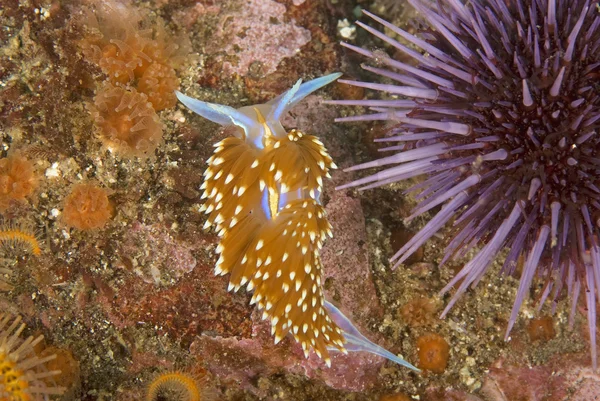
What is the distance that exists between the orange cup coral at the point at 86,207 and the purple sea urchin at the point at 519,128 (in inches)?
68.7

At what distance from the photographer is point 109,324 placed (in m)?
3.27

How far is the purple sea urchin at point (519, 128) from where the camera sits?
2326 mm

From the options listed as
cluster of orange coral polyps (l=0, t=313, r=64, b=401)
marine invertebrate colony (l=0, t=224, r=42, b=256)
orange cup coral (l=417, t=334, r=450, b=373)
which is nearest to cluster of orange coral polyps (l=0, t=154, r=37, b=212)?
marine invertebrate colony (l=0, t=224, r=42, b=256)

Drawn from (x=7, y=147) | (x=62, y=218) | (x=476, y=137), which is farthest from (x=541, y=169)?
(x=7, y=147)

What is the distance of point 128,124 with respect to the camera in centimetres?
310

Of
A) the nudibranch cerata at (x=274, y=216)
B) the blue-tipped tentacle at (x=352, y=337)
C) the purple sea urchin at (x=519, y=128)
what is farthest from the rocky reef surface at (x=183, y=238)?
the purple sea urchin at (x=519, y=128)

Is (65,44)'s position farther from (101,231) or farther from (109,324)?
(109,324)

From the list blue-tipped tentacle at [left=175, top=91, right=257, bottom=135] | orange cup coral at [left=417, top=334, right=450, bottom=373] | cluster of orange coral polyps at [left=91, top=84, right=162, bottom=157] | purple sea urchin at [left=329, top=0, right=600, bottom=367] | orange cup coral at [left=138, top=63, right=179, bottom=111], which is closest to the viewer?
purple sea urchin at [left=329, top=0, right=600, bottom=367]

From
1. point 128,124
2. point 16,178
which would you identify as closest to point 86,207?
point 16,178

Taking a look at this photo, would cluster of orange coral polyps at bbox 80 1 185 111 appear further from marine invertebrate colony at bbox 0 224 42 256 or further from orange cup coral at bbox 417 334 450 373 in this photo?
orange cup coral at bbox 417 334 450 373

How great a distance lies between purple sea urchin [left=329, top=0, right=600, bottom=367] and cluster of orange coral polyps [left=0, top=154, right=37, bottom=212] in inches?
85.8

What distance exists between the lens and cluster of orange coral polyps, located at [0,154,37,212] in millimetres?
2992

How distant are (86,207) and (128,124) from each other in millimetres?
629

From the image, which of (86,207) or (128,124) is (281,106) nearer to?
(128,124)
